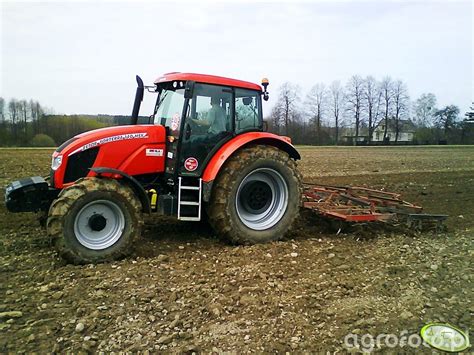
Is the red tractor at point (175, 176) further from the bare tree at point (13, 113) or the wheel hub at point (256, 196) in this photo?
the bare tree at point (13, 113)

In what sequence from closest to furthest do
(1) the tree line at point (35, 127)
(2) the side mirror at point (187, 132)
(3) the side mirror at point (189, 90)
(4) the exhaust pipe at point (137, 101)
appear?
(3) the side mirror at point (189, 90) < (2) the side mirror at point (187, 132) < (4) the exhaust pipe at point (137, 101) < (1) the tree line at point (35, 127)

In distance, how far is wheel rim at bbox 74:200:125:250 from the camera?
5027 millimetres

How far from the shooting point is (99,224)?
509 centimetres

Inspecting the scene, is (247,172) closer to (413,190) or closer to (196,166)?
(196,166)

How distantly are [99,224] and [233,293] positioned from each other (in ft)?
6.61

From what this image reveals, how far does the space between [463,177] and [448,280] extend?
12166mm

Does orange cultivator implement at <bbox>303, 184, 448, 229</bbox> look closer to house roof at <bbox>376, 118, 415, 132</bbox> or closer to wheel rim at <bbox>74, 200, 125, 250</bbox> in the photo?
wheel rim at <bbox>74, 200, 125, 250</bbox>

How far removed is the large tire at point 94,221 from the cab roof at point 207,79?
5.87 ft

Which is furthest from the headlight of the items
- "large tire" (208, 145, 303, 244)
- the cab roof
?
"large tire" (208, 145, 303, 244)

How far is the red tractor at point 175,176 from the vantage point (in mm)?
5047

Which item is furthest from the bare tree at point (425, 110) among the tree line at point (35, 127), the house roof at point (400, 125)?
the tree line at point (35, 127)

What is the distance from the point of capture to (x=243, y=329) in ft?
11.7

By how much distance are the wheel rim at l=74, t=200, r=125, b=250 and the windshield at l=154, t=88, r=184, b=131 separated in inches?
59.6

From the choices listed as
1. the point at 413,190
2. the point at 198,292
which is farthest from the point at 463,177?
the point at 198,292
